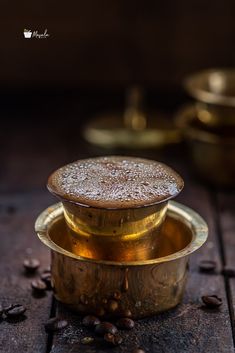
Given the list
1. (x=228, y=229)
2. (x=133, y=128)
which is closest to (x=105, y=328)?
(x=228, y=229)

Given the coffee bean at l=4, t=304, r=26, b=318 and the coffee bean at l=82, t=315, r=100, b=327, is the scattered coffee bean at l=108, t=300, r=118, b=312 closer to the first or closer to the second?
the coffee bean at l=82, t=315, r=100, b=327

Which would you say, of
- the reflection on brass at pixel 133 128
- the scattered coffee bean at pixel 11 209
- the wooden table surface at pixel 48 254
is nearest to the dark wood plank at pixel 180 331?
the wooden table surface at pixel 48 254

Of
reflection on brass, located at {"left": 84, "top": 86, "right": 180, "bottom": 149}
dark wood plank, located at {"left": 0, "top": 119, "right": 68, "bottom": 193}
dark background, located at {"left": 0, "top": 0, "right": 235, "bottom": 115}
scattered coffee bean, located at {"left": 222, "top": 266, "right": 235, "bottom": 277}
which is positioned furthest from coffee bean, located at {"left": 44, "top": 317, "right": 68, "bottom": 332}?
dark background, located at {"left": 0, "top": 0, "right": 235, "bottom": 115}

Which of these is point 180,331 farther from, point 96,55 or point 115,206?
point 96,55

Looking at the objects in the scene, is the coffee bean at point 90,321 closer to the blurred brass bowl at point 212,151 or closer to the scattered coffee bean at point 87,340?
the scattered coffee bean at point 87,340

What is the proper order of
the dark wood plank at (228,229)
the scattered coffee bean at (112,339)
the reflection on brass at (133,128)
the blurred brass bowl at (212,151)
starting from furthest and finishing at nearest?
the reflection on brass at (133,128), the blurred brass bowl at (212,151), the dark wood plank at (228,229), the scattered coffee bean at (112,339)

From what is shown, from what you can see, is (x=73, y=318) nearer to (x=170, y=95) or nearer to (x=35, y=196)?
(x=35, y=196)
